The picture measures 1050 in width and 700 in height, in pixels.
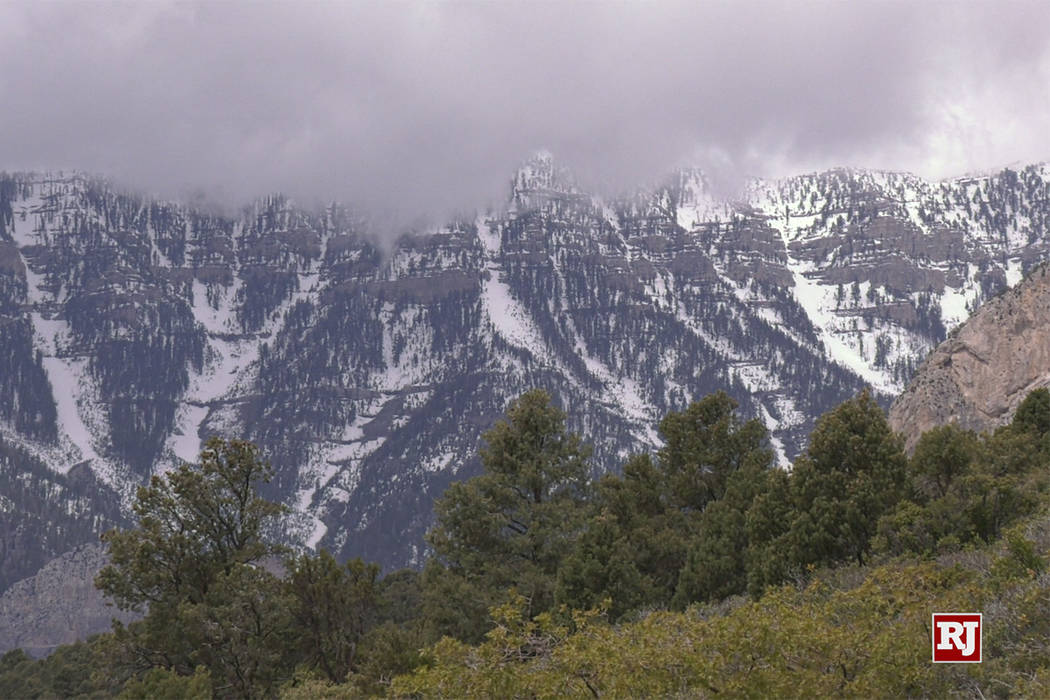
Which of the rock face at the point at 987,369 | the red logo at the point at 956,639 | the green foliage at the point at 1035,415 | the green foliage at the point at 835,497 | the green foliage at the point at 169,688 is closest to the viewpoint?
the red logo at the point at 956,639

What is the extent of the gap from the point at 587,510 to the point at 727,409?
365 inches

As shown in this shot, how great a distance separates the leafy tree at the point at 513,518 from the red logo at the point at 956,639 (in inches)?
1113

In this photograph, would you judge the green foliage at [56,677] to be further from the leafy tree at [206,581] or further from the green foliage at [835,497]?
the green foliage at [835,497]

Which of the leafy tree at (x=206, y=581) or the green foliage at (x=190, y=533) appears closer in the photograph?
the leafy tree at (x=206, y=581)

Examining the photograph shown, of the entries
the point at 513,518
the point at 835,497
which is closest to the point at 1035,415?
the point at 835,497

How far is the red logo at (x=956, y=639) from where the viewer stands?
18.0m

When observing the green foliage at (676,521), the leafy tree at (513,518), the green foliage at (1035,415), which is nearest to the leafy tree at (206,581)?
the leafy tree at (513,518)

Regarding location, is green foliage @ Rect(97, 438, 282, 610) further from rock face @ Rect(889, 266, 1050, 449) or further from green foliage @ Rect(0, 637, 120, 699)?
rock face @ Rect(889, 266, 1050, 449)

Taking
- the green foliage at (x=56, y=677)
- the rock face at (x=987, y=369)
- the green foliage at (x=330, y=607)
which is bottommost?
the green foliage at (x=56, y=677)

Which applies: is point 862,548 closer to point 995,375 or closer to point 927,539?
point 927,539

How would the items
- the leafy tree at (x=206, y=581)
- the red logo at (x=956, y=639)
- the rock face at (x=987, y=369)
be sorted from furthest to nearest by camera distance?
1. the rock face at (x=987, y=369)
2. the leafy tree at (x=206, y=581)
3. the red logo at (x=956, y=639)

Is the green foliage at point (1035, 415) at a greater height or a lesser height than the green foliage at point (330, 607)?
greater

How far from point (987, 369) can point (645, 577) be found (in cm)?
6893

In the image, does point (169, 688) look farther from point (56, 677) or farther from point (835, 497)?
point (56, 677)
